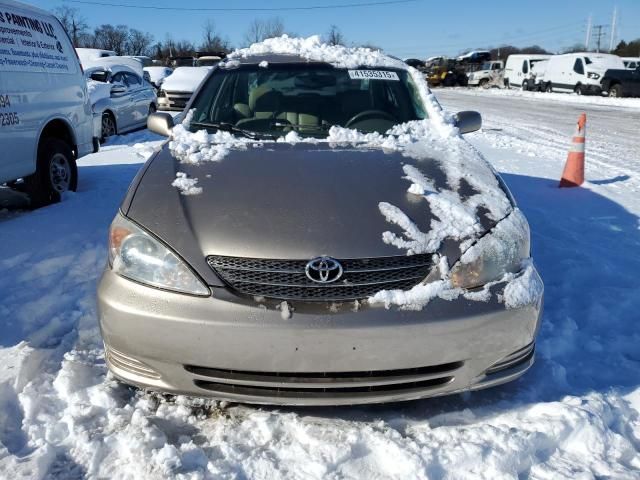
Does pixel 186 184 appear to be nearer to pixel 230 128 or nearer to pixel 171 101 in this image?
pixel 230 128

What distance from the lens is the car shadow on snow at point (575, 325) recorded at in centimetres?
253

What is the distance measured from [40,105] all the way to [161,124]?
295cm

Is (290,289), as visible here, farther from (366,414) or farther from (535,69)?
(535,69)

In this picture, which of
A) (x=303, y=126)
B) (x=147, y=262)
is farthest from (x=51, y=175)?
(x=147, y=262)

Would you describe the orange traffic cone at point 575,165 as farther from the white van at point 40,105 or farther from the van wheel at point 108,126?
the van wheel at point 108,126

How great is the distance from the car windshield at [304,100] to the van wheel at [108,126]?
7.69 metres

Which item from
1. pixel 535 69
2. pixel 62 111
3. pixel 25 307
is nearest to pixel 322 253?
pixel 25 307

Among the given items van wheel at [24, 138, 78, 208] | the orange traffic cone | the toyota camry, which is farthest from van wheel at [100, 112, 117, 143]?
the toyota camry

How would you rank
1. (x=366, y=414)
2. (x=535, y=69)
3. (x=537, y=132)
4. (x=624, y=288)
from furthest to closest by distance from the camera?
1. (x=535, y=69)
2. (x=537, y=132)
3. (x=624, y=288)
4. (x=366, y=414)

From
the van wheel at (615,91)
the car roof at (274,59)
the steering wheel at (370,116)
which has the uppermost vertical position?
the car roof at (274,59)

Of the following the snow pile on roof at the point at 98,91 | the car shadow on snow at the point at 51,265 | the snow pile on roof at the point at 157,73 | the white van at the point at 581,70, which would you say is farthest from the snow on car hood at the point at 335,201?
the white van at the point at 581,70

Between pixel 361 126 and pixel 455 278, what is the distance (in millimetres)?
1652

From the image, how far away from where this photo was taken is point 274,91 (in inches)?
153

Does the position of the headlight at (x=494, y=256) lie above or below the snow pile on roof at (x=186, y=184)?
below
